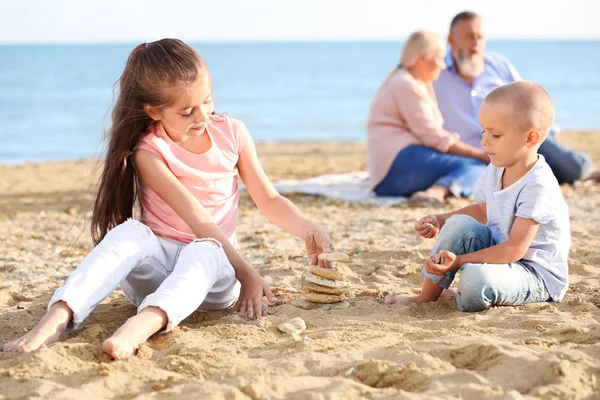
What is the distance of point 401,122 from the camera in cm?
716

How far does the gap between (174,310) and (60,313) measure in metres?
0.44

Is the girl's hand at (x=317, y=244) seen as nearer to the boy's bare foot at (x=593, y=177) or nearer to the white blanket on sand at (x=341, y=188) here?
the white blanket on sand at (x=341, y=188)

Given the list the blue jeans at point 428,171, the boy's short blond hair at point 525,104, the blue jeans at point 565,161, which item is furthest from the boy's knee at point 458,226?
the blue jeans at point 565,161

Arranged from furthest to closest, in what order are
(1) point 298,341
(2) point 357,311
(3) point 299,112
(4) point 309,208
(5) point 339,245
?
(3) point 299,112 → (4) point 309,208 → (5) point 339,245 → (2) point 357,311 → (1) point 298,341

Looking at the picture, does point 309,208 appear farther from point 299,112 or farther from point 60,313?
point 299,112

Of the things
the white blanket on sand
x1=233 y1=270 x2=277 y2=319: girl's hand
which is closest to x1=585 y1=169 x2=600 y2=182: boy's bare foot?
the white blanket on sand

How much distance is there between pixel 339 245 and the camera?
5.08 meters

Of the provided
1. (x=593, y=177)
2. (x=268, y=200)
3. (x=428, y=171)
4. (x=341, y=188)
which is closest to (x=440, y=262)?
(x=268, y=200)

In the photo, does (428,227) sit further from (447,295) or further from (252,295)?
(252,295)

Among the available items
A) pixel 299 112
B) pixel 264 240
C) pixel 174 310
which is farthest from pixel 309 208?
pixel 299 112

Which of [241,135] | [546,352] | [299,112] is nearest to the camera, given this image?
[546,352]

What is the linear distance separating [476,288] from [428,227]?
1.25 ft

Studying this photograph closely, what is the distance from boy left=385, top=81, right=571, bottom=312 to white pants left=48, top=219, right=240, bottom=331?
3.01ft

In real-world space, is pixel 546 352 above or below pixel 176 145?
below
